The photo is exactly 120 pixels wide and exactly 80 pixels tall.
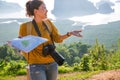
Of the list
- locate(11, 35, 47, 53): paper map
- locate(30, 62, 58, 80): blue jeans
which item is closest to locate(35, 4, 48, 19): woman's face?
locate(11, 35, 47, 53): paper map

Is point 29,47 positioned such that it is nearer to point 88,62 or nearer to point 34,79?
point 34,79

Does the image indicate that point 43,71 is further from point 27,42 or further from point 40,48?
point 27,42

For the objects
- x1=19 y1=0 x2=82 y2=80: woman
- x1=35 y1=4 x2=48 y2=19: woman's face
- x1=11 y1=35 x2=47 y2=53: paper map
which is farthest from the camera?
x1=35 y1=4 x2=48 y2=19: woman's face

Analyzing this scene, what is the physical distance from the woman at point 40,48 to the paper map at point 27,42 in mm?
135

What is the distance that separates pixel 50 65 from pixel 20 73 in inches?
489

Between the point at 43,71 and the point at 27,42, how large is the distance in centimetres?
43

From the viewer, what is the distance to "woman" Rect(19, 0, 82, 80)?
4.95 meters

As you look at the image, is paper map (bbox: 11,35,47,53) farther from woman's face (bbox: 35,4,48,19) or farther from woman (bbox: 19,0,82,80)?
woman's face (bbox: 35,4,48,19)

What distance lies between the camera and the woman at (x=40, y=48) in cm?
495

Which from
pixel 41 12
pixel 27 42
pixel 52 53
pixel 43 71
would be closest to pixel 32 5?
pixel 41 12

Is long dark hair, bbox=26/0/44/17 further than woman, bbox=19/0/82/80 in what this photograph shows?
Yes

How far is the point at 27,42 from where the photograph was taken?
4.89 m

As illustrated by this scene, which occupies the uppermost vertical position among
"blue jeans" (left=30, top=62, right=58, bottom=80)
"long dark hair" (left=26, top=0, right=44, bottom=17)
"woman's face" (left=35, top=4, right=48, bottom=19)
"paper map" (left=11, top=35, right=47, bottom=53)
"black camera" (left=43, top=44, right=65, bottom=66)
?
"long dark hair" (left=26, top=0, right=44, bottom=17)

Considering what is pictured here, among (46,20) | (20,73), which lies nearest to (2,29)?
(20,73)
